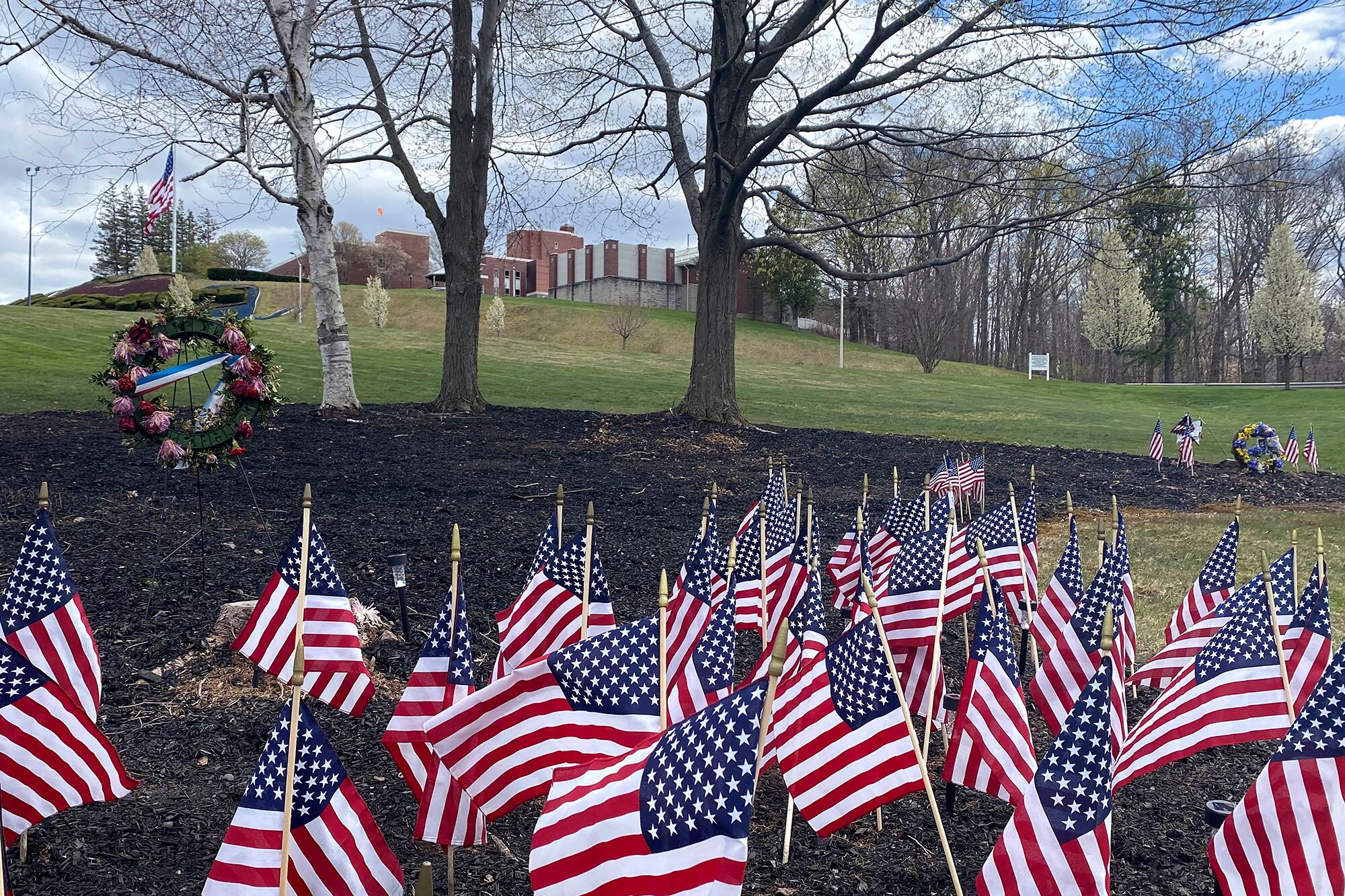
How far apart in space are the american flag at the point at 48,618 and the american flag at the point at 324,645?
2.09 feet

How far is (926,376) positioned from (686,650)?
1461 inches

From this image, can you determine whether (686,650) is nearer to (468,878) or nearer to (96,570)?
(468,878)

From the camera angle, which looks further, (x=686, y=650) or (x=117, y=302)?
(x=117, y=302)

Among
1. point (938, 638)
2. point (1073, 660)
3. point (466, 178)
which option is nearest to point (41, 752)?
point (938, 638)

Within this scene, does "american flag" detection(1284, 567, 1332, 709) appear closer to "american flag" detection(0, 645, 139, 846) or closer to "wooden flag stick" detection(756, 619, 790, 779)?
"wooden flag stick" detection(756, 619, 790, 779)

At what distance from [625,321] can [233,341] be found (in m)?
51.7

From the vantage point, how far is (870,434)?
19078mm

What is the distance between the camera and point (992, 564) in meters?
5.73

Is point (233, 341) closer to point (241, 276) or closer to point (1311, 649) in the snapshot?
point (1311, 649)

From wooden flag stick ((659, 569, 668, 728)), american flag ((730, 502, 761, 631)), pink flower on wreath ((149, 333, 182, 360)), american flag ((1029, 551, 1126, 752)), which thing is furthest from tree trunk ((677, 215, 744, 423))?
wooden flag stick ((659, 569, 668, 728))

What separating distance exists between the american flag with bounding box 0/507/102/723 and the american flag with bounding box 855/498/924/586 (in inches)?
166

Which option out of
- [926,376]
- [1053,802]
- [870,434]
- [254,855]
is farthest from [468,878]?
[926,376]

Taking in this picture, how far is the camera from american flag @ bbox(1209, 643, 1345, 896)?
2783mm

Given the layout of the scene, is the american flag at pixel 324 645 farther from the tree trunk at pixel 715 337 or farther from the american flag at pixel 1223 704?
the tree trunk at pixel 715 337
